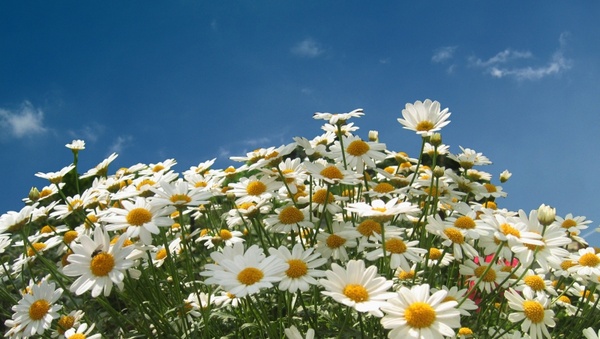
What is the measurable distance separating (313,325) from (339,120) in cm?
106

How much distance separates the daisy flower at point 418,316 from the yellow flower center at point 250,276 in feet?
1.48

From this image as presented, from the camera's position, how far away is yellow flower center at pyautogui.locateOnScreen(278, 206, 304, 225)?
2.50 meters

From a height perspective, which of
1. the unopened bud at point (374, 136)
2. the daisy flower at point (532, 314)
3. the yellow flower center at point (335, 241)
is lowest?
the daisy flower at point (532, 314)

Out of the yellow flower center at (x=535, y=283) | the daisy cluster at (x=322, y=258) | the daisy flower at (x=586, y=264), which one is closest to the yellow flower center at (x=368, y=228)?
the daisy cluster at (x=322, y=258)

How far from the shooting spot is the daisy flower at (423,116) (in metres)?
2.69

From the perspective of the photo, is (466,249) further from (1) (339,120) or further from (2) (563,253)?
(1) (339,120)

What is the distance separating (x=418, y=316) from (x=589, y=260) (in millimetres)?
1617

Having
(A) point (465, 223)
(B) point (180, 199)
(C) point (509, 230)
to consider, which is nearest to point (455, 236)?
(A) point (465, 223)

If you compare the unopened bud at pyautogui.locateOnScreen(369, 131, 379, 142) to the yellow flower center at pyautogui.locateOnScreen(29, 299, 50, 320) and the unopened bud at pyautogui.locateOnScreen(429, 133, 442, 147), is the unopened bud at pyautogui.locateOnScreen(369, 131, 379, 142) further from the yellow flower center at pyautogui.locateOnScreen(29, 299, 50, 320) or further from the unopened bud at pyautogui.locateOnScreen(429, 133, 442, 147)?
the yellow flower center at pyautogui.locateOnScreen(29, 299, 50, 320)

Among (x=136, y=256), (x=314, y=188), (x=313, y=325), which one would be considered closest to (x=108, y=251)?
(x=136, y=256)

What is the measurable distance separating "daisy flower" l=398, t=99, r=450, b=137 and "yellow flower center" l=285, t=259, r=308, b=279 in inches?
38.8

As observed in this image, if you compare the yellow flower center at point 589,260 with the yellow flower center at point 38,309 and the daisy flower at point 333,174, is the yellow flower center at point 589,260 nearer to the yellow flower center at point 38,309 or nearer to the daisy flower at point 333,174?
the daisy flower at point 333,174

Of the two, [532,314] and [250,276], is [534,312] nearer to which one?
[532,314]

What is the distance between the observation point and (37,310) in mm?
2637
